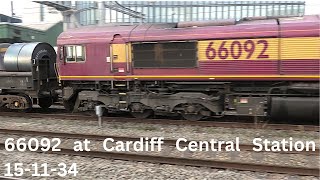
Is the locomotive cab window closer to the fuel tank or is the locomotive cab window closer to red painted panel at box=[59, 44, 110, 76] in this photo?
red painted panel at box=[59, 44, 110, 76]

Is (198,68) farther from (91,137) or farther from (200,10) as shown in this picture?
(200,10)

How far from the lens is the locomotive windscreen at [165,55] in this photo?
34.4 feet

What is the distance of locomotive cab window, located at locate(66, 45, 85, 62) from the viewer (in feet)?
38.7

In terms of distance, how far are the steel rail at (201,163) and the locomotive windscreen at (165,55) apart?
4.27m

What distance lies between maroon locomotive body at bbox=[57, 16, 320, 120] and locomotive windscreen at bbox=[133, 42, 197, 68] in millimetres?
31

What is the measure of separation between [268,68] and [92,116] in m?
6.18

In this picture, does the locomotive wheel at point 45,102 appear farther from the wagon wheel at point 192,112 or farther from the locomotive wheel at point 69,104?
the wagon wheel at point 192,112

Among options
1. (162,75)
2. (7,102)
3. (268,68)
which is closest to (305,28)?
(268,68)

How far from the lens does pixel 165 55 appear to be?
1074 centimetres

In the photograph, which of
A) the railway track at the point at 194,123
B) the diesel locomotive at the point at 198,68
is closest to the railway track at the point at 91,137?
the railway track at the point at 194,123

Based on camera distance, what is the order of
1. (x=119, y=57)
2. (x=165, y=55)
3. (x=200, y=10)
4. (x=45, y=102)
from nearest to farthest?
(x=165, y=55) → (x=119, y=57) → (x=45, y=102) → (x=200, y=10)

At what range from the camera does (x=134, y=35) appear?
36.1 feet

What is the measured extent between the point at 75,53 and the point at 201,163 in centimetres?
704

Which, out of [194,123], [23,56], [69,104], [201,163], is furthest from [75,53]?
[201,163]
